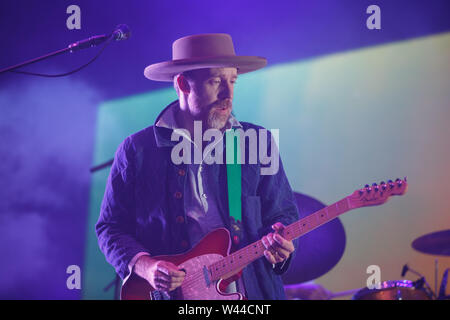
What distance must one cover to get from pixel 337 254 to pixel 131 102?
164 centimetres

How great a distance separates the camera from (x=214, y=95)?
2.86 metres

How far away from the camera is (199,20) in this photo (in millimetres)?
3471

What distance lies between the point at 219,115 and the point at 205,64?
0.28 m

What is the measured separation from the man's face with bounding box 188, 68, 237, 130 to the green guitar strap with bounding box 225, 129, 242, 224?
0.09m

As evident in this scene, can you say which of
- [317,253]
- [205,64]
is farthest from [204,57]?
[317,253]

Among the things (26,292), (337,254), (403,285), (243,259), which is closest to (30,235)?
(26,292)

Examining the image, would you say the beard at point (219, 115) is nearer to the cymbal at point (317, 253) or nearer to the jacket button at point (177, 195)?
the jacket button at point (177, 195)

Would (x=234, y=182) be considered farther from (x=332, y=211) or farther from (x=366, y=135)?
(x=366, y=135)

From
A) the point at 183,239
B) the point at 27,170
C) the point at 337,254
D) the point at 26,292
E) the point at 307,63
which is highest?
the point at 307,63

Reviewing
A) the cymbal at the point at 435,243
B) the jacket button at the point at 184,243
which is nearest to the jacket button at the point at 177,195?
the jacket button at the point at 184,243

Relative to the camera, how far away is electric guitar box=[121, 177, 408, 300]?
103 inches

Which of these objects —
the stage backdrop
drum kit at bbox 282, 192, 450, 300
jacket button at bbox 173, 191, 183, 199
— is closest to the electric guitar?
jacket button at bbox 173, 191, 183, 199

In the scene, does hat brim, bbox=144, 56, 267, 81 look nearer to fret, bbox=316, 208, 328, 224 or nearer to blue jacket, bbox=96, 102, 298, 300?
blue jacket, bbox=96, 102, 298, 300
